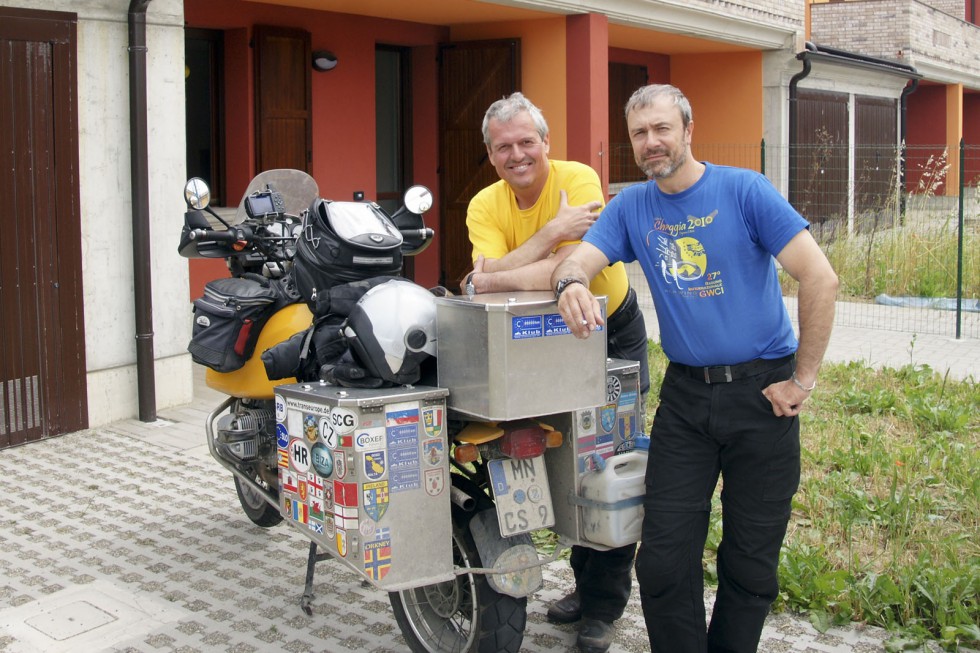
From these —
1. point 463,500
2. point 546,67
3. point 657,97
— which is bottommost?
point 463,500

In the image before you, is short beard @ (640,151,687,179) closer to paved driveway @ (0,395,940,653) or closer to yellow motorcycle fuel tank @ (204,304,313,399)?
yellow motorcycle fuel tank @ (204,304,313,399)

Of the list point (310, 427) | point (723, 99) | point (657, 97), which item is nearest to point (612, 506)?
point (310, 427)

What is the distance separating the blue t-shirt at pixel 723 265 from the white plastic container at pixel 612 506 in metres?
0.43

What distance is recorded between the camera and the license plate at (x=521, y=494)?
3.55 meters

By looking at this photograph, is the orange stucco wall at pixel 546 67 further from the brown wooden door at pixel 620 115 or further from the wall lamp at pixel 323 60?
the brown wooden door at pixel 620 115

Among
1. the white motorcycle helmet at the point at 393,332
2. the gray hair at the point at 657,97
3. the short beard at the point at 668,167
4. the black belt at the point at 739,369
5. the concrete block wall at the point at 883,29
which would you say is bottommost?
the black belt at the point at 739,369

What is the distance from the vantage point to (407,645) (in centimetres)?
406

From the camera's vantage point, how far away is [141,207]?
7.29 m

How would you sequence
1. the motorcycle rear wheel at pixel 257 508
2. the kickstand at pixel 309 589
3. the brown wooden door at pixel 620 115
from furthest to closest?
the brown wooden door at pixel 620 115 < the motorcycle rear wheel at pixel 257 508 < the kickstand at pixel 309 589

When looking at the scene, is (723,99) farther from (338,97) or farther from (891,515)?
(891,515)

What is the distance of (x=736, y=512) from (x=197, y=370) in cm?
613

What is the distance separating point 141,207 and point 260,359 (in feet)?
10.4

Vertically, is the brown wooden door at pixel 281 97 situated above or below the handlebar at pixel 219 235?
above

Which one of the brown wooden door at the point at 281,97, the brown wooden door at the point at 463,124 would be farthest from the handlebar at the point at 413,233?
the brown wooden door at the point at 463,124
